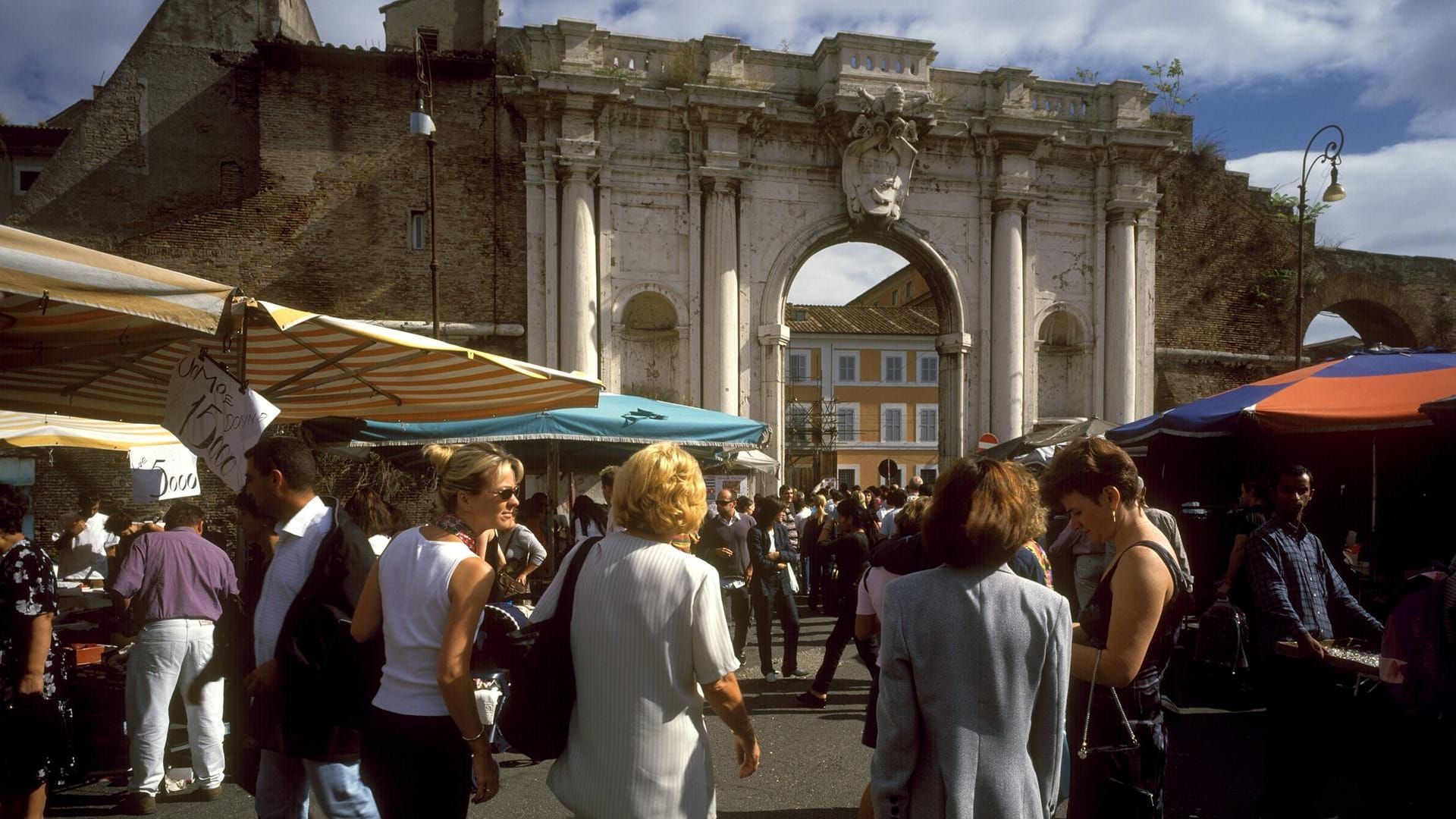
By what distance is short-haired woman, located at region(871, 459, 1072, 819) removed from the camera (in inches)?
92.4

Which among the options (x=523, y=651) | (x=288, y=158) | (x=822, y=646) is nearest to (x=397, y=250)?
(x=288, y=158)

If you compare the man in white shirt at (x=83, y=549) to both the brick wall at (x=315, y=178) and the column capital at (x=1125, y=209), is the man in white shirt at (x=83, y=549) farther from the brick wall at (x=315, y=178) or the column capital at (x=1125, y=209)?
the column capital at (x=1125, y=209)

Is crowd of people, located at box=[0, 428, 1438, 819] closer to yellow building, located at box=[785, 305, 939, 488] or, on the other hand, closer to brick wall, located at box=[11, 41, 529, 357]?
brick wall, located at box=[11, 41, 529, 357]

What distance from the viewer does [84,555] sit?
1055 cm

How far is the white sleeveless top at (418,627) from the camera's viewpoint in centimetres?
293

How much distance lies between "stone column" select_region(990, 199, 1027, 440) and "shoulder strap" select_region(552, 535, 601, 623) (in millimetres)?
16617

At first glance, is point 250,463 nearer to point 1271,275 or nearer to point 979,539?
point 979,539

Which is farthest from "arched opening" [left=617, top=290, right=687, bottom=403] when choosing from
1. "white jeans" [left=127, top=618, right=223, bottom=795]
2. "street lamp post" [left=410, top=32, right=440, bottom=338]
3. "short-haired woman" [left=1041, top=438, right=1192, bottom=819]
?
"short-haired woman" [left=1041, top=438, right=1192, bottom=819]

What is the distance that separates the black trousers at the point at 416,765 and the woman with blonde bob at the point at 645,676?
1.49 ft

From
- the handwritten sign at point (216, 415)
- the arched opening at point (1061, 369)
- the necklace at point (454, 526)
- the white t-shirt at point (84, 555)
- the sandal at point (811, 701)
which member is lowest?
the sandal at point (811, 701)

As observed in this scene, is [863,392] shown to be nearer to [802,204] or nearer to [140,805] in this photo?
[802,204]

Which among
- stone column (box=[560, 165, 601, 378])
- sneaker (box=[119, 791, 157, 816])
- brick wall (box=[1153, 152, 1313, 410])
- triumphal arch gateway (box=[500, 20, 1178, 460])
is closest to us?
sneaker (box=[119, 791, 157, 816])

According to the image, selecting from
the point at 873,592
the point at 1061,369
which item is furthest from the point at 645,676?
the point at 1061,369

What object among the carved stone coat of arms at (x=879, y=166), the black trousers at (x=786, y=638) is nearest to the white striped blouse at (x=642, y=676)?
the black trousers at (x=786, y=638)
